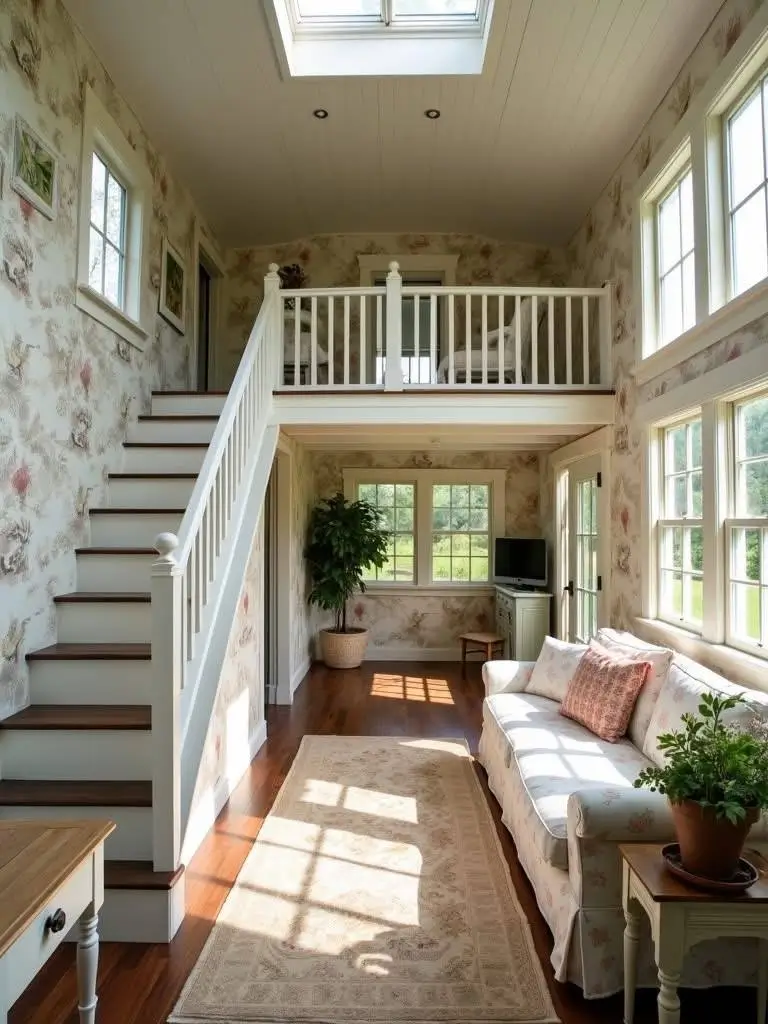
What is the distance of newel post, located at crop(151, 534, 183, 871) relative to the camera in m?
2.12

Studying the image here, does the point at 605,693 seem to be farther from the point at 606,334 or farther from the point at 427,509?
the point at 427,509

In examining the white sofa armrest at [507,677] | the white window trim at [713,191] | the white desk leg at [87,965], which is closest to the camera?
the white desk leg at [87,965]

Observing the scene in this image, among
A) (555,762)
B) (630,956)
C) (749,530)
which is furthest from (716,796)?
(749,530)

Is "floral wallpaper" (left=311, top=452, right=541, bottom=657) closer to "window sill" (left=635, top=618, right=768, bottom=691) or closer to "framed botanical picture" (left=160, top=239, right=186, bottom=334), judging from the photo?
"framed botanical picture" (left=160, top=239, right=186, bottom=334)

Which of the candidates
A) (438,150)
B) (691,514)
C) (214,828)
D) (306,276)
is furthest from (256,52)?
(214,828)

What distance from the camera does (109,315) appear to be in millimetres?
3424

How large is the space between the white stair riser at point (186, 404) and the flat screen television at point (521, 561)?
3114 millimetres

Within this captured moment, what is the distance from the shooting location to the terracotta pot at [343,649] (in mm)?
6078

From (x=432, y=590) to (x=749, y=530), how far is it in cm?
408

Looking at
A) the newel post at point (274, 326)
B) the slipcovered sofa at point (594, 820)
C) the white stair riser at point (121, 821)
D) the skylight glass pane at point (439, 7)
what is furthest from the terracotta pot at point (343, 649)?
the skylight glass pane at point (439, 7)

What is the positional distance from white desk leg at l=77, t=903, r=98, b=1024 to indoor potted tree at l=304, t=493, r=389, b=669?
4.37 meters

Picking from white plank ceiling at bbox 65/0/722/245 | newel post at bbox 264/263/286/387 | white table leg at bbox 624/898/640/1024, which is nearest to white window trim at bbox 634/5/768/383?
white plank ceiling at bbox 65/0/722/245

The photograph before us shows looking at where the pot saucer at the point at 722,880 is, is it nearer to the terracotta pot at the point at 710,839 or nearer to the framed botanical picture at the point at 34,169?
the terracotta pot at the point at 710,839

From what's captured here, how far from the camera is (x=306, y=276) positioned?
5883mm
